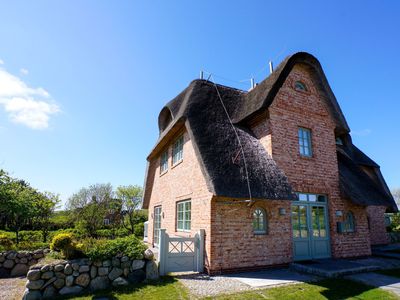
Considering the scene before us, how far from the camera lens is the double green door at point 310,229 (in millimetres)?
9305

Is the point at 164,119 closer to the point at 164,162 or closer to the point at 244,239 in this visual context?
the point at 164,162

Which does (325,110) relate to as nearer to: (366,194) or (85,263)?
(366,194)

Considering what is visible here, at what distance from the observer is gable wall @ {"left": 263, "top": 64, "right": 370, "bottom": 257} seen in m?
9.57

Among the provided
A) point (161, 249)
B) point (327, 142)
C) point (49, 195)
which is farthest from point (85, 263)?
point (49, 195)

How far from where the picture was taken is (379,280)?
23.4ft

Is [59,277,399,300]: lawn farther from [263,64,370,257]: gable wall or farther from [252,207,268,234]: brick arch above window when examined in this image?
[263,64,370,257]: gable wall

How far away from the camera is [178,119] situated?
10156 mm

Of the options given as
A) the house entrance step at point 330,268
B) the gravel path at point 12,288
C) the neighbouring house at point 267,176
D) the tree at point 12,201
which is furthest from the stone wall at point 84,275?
the tree at point 12,201

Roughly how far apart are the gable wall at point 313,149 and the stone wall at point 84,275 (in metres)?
5.78

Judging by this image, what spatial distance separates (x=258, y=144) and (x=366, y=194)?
232 inches

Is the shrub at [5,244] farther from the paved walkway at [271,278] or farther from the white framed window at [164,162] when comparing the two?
the paved walkway at [271,278]

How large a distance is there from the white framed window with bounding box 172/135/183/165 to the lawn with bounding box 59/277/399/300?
5.98 meters

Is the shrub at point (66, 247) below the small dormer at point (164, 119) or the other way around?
below

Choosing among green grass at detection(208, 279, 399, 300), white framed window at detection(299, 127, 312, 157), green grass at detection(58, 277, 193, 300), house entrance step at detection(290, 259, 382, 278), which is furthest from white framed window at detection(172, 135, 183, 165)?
green grass at detection(208, 279, 399, 300)
